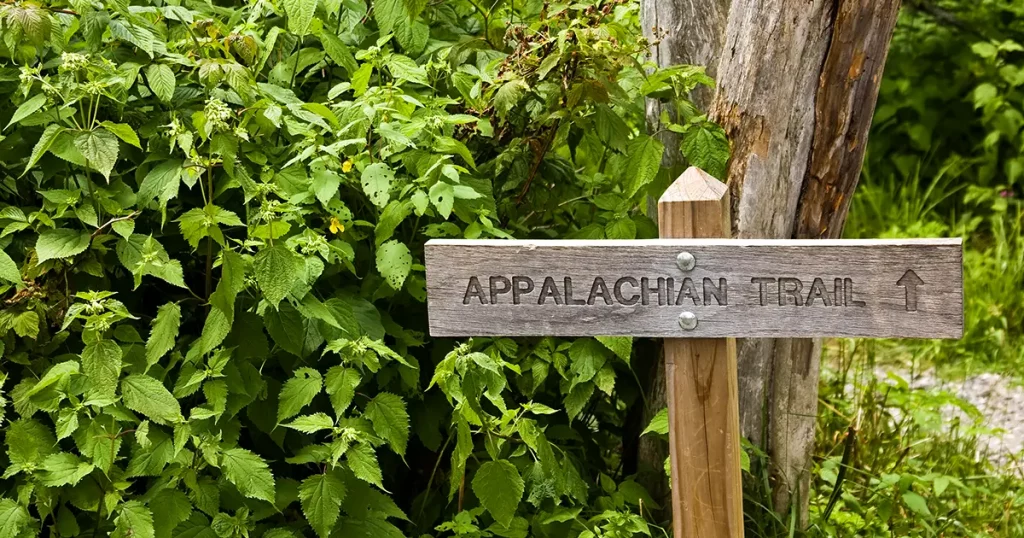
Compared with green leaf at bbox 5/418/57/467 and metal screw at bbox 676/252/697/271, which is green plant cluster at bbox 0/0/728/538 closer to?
green leaf at bbox 5/418/57/467

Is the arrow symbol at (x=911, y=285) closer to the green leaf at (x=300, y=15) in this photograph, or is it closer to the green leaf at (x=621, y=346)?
the green leaf at (x=621, y=346)

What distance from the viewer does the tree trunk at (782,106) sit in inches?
108

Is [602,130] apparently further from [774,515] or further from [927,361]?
[927,361]

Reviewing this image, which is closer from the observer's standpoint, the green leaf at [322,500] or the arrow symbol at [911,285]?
the arrow symbol at [911,285]

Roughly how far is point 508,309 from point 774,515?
1311 mm

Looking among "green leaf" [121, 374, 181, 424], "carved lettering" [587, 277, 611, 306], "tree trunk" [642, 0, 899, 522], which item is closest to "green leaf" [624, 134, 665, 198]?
"tree trunk" [642, 0, 899, 522]

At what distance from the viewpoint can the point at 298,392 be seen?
258cm

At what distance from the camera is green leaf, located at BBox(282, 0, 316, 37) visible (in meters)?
2.70

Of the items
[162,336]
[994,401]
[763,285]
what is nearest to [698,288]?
[763,285]

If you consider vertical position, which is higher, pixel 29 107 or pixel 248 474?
pixel 29 107

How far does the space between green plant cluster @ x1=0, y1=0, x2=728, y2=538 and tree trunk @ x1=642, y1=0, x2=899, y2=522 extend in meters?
0.12

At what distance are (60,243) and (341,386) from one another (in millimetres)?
807

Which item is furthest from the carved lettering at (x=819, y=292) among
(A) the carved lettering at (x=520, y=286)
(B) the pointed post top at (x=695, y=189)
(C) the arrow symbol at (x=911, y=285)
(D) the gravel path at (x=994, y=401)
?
(D) the gravel path at (x=994, y=401)

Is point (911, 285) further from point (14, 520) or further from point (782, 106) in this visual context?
point (14, 520)
